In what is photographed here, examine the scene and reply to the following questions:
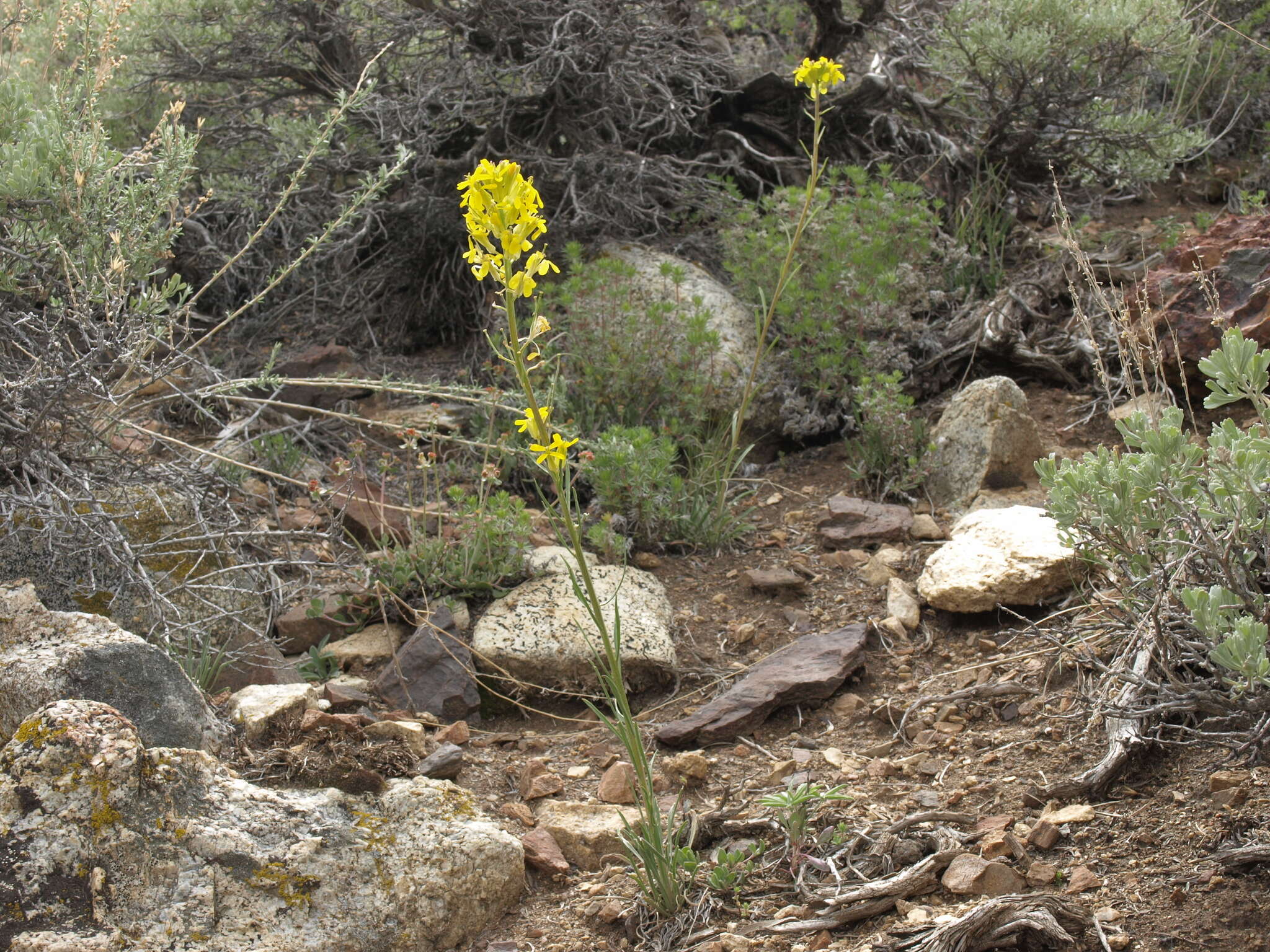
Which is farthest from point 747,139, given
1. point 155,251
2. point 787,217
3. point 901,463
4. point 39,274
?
point 39,274

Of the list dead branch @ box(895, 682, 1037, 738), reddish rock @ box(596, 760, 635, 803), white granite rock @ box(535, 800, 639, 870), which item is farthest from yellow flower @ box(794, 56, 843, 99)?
white granite rock @ box(535, 800, 639, 870)

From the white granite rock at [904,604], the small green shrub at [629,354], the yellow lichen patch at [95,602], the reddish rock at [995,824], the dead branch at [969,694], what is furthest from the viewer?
the small green shrub at [629,354]

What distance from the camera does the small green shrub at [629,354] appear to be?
4398mm

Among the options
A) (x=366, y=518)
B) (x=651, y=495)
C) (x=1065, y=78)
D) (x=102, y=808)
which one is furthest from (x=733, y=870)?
(x=1065, y=78)

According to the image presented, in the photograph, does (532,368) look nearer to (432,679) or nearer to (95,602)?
(432,679)

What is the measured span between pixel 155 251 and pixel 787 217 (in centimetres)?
274

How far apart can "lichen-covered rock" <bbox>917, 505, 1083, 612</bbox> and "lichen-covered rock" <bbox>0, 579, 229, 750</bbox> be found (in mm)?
2070

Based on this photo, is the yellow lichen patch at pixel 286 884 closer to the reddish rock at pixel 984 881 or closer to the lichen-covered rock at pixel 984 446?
the reddish rock at pixel 984 881

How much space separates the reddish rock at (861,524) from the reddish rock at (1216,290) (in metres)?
1.10

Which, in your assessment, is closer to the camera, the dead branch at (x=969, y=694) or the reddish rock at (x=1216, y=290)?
the dead branch at (x=969, y=694)

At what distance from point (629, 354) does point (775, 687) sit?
1934 millimetres

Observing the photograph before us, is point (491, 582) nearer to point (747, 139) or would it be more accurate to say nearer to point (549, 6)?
point (549, 6)

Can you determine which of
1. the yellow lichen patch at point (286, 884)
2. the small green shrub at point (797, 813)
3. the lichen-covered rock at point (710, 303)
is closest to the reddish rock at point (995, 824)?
the small green shrub at point (797, 813)

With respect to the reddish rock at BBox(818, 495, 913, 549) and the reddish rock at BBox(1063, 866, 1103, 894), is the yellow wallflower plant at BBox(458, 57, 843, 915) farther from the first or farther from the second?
the reddish rock at BBox(818, 495, 913, 549)
